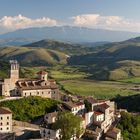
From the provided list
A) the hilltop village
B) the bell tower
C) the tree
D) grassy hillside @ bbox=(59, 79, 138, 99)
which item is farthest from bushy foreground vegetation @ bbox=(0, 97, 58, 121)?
grassy hillside @ bbox=(59, 79, 138, 99)

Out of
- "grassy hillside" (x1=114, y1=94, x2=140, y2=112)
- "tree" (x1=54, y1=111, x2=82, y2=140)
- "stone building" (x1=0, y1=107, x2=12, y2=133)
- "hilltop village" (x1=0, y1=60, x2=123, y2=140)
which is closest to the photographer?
"tree" (x1=54, y1=111, x2=82, y2=140)

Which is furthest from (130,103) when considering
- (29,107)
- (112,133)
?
(29,107)

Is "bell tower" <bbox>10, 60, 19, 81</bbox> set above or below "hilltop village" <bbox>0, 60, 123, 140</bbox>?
above

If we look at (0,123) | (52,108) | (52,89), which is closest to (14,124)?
(0,123)

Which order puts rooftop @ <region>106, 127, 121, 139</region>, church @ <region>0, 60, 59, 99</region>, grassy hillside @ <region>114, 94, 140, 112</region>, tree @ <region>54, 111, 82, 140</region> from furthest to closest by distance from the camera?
grassy hillside @ <region>114, 94, 140, 112</region>
church @ <region>0, 60, 59, 99</region>
rooftop @ <region>106, 127, 121, 139</region>
tree @ <region>54, 111, 82, 140</region>

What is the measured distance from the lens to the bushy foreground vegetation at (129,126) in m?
85.3

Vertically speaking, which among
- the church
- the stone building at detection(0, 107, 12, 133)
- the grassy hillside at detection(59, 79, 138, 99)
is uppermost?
the church

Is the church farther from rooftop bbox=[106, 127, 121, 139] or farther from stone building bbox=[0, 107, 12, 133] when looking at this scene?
rooftop bbox=[106, 127, 121, 139]

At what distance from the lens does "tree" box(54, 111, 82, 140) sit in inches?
Result: 2662

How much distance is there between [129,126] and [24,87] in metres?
24.3

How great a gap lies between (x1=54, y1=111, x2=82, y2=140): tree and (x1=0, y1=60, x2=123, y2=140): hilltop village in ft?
3.40

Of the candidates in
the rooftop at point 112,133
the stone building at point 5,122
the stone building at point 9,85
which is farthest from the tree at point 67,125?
the stone building at point 9,85

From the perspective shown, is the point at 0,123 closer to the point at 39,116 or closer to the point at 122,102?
the point at 39,116

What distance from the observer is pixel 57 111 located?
80.7m
